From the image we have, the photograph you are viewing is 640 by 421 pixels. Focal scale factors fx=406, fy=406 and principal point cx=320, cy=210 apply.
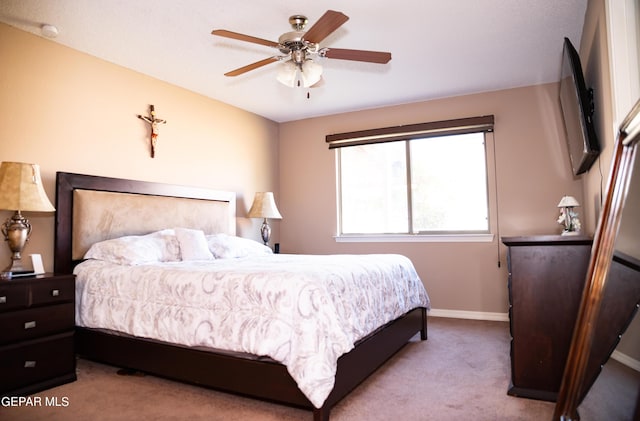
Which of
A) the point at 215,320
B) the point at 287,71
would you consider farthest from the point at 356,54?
the point at 215,320

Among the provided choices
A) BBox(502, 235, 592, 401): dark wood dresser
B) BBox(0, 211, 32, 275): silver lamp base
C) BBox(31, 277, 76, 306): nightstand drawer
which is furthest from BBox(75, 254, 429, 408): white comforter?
BBox(502, 235, 592, 401): dark wood dresser

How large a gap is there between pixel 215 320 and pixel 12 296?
1262mm

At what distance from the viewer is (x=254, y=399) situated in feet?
7.59

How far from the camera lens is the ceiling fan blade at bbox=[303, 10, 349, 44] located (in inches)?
85.4

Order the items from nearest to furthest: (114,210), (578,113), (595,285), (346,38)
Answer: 1. (595,285)
2. (578,113)
3. (346,38)
4. (114,210)

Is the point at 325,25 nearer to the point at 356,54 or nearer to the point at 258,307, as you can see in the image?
the point at 356,54

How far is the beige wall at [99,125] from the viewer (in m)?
2.94

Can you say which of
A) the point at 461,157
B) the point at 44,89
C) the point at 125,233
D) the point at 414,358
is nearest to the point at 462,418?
the point at 414,358

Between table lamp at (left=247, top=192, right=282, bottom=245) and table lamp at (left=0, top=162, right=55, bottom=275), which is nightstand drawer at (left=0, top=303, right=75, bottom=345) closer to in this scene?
table lamp at (left=0, top=162, right=55, bottom=275)

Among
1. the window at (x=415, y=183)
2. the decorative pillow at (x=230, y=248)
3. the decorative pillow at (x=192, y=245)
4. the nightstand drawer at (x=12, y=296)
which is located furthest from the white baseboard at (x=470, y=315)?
the nightstand drawer at (x=12, y=296)

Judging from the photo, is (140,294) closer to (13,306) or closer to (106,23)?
(13,306)

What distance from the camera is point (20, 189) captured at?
2635 millimetres

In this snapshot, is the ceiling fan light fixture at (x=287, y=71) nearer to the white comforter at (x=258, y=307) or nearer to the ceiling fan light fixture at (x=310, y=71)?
the ceiling fan light fixture at (x=310, y=71)

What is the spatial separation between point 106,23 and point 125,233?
1.64 meters
